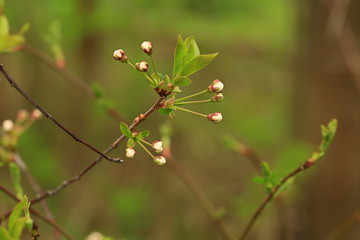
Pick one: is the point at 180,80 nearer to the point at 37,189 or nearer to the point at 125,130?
the point at 125,130

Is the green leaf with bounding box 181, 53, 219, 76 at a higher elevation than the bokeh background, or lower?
higher

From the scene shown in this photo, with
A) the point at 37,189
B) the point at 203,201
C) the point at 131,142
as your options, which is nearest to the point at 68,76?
the point at 37,189

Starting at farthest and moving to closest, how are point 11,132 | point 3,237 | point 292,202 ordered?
point 292,202 → point 11,132 → point 3,237

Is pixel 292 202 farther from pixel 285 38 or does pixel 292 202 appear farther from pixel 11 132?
pixel 285 38

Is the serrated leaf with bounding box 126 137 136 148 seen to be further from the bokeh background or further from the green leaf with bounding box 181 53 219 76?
the bokeh background

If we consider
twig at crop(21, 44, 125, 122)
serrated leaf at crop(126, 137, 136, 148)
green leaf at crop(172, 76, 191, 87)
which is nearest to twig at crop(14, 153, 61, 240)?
twig at crop(21, 44, 125, 122)

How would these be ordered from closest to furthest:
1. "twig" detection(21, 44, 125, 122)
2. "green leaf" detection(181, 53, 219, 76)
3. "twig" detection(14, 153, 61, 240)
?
"green leaf" detection(181, 53, 219, 76), "twig" detection(14, 153, 61, 240), "twig" detection(21, 44, 125, 122)

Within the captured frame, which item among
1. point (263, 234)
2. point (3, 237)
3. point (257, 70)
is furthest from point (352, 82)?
point (257, 70)

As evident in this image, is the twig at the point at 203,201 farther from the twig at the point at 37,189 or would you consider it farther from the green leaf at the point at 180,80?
the green leaf at the point at 180,80
